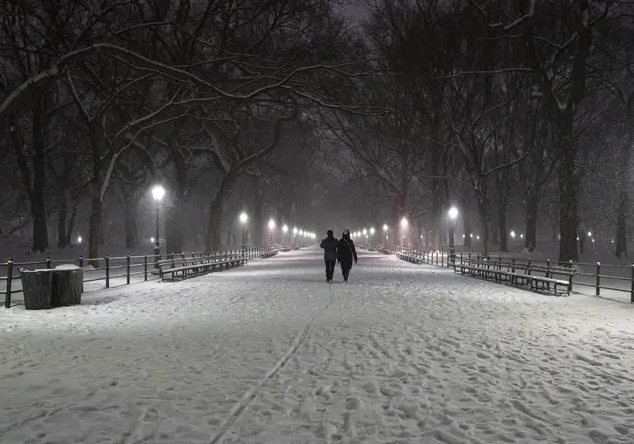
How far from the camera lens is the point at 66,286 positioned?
48.8ft

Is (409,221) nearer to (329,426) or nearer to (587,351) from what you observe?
(587,351)

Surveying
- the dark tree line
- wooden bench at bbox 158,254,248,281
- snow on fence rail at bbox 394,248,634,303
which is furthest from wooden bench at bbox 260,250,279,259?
snow on fence rail at bbox 394,248,634,303

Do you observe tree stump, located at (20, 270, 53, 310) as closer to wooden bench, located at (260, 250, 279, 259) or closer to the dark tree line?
the dark tree line

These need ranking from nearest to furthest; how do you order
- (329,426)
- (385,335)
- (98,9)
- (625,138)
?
1. (329,426)
2. (385,335)
3. (98,9)
4. (625,138)

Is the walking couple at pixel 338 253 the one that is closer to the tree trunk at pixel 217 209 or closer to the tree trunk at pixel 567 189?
the tree trunk at pixel 567 189

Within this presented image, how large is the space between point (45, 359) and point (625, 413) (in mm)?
7255

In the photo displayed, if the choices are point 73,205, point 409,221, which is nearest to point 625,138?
point 409,221

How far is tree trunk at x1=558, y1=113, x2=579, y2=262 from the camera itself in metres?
26.5

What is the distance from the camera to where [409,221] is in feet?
159

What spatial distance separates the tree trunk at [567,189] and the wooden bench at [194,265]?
16.7 metres

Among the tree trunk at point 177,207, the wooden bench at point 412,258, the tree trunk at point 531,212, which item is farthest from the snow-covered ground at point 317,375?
the tree trunk at point 531,212

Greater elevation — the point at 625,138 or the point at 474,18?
the point at 474,18

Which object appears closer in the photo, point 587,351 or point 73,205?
point 587,351

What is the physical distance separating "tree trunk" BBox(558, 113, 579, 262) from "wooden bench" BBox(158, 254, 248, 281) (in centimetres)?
1674
